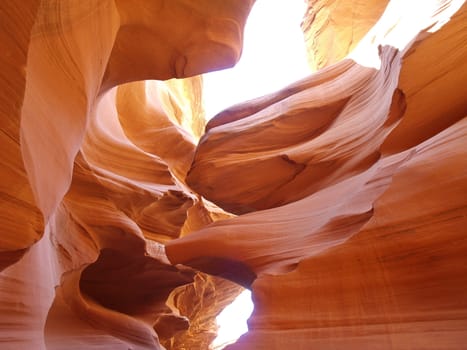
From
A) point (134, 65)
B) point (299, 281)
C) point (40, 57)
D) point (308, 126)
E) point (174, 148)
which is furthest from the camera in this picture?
point (174, 148)

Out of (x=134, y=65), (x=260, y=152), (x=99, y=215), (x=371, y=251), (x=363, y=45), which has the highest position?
(x=363, y=45)

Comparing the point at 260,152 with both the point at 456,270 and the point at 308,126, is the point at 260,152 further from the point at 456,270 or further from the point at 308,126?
the point at 456,270

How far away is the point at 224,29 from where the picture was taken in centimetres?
422

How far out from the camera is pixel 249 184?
17.1 ft

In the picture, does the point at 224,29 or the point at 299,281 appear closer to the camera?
the point at 299,281

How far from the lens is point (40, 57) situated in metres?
2.06

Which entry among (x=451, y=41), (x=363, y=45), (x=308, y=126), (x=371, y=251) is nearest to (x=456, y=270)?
(x=371, y=251)

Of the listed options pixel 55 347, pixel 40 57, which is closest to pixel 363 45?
pixel 40 57

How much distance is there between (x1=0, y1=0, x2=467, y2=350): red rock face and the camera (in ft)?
7.38

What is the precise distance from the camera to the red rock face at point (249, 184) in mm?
2250

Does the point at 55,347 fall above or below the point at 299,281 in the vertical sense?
below

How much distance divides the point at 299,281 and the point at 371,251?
0.57 m

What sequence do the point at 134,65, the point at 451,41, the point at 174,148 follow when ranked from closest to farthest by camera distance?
the point at 451,41 → the point at 134,65 → the point at 174,148

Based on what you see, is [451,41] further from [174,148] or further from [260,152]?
[174,148]
